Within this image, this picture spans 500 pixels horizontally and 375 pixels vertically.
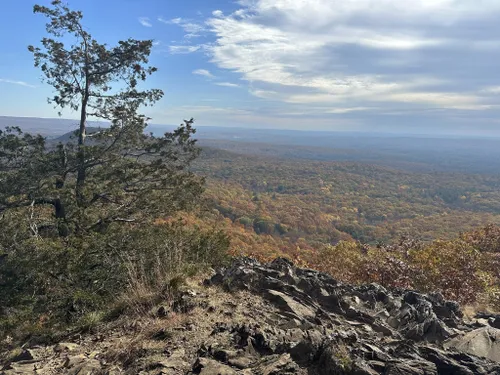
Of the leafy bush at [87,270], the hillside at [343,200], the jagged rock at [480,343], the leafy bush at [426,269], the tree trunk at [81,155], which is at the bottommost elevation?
the hillside at [343,200]

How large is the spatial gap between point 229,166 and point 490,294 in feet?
368

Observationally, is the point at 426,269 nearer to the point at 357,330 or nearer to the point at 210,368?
the point at 357,330

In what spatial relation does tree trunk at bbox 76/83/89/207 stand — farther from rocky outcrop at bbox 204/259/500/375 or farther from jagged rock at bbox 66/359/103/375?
jagged rock at bbox 66/359/103/375

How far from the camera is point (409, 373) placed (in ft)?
10.0

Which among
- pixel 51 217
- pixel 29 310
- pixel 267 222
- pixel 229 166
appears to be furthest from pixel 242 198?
pixel 29 310

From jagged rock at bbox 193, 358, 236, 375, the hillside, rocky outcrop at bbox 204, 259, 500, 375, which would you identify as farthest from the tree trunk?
the hillside

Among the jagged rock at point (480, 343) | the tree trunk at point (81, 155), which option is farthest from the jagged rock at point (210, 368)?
the tree trunk at point (81, 155)

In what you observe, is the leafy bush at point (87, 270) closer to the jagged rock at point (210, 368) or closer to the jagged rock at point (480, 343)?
the jagged rock at point (210, 368)

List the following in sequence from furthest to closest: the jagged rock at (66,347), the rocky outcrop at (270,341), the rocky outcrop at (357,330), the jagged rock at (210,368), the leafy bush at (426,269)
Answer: the leafy bush at (426,269)
the jagged rock at (66,347)
the rocky outcrop at (357,330)
the rocky outcrop at (270,341)
the jagged rock at (210,368)

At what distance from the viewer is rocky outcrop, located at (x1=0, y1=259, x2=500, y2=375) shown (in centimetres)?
310

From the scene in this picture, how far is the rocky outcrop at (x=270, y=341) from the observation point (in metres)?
3.10

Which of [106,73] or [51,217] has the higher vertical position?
[106,73]

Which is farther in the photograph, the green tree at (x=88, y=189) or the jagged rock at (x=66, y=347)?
the green tree at (x=88, y=189)

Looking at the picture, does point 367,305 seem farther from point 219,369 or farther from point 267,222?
point 267,222
